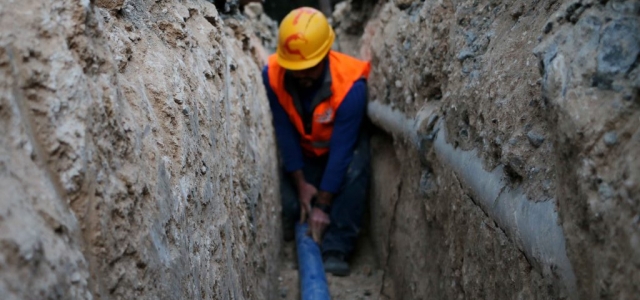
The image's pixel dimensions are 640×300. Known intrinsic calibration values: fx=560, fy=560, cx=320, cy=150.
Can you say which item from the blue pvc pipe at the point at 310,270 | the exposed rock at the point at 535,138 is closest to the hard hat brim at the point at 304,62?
the blue pvc pipe at the point at 310,270

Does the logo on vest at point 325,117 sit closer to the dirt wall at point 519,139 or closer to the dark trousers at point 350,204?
the dark trousers at point 350,204

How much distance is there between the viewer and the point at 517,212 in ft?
4.32

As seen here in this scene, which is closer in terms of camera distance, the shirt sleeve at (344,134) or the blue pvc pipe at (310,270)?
the blue pvc pipe at (310,270)

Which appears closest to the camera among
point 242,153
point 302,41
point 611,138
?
point 611,138

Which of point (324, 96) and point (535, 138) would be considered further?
point (324, 96)

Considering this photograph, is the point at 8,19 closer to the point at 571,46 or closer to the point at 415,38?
the point at 571,46

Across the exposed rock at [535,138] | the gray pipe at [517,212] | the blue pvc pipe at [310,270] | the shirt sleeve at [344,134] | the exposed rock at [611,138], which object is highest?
the exposed rock at [611,138]

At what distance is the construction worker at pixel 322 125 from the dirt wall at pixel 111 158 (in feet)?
4.78

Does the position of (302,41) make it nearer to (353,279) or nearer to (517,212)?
(353,279)

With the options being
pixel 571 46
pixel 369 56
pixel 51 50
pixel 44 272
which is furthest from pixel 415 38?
pixel 44 272

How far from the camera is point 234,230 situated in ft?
6.19

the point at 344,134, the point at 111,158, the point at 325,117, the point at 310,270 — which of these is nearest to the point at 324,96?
the point at 325,117

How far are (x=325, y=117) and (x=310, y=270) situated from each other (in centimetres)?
93

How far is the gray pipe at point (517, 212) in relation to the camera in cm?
112
